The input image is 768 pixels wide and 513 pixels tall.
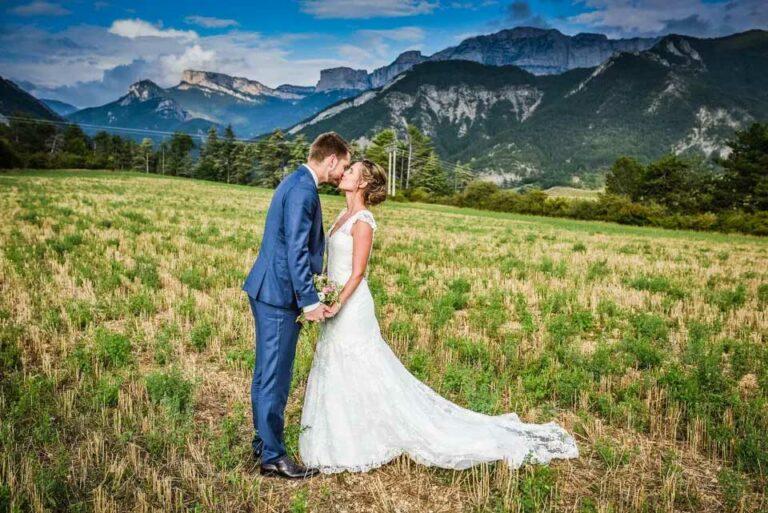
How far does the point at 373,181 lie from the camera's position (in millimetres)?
4793

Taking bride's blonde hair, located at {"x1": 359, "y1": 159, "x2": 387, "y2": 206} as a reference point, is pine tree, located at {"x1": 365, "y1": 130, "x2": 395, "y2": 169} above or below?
above

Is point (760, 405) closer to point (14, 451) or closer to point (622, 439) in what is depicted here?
point (622, 439)

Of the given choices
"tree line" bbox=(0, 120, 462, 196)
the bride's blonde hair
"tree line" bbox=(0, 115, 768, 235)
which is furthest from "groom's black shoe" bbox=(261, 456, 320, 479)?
"tree line" bbox=(0, 120, 462, 196)

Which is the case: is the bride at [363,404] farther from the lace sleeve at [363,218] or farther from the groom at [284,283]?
the groom at [284,283]

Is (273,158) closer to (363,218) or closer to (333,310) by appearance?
(363,218)

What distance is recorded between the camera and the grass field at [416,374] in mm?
4195

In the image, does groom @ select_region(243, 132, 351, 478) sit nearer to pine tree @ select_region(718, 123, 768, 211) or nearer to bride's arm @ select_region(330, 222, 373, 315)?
bride's arm @ select_region(330, 222, 373, 315)

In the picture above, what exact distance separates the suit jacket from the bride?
463mm

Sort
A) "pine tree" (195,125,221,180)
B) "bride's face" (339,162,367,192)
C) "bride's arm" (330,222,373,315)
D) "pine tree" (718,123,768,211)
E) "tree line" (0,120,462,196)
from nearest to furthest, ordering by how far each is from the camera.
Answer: "bride's arm" (330,222,373,315), "bride's face" (339,162,367,192), "pine tree" (718,123,768,211), "tree line" (0,120,462,196), "pine tree" (195,125,221,180)

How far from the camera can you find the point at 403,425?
4.85 m

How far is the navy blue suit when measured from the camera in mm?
4191

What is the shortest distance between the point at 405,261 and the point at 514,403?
1007 centimetres

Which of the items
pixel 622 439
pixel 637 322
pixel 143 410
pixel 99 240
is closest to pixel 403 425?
pixel 622 439

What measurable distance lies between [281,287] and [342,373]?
115 cm
